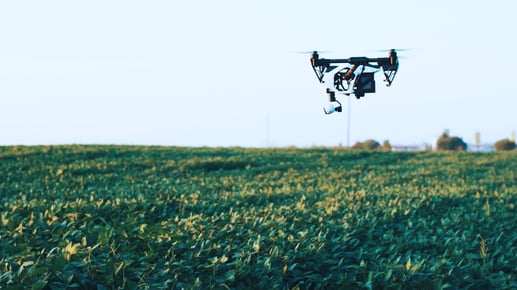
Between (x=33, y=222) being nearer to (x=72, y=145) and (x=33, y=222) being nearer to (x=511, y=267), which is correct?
(x=511, y=267)

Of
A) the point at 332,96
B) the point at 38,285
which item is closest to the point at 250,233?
the point at 332,96

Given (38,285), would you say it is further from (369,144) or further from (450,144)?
(450,144)

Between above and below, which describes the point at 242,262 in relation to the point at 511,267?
above

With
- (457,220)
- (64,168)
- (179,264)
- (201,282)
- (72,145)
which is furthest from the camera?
(72,145)

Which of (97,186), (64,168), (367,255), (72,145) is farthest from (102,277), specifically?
(72,145)

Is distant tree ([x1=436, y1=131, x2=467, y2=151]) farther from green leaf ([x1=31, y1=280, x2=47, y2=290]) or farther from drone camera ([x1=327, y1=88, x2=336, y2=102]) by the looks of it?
green leaf ([x1=31, y1=280, x2=47, y2=290])

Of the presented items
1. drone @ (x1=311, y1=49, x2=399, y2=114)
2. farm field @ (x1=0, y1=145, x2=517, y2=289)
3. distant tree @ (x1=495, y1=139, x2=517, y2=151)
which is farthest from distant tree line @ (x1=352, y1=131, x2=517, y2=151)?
drone @ (x1=311, y1=49, x2=399, y2=114)

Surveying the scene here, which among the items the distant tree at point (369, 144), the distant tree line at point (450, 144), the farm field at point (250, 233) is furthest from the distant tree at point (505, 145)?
the farm field at point (250, 233)
